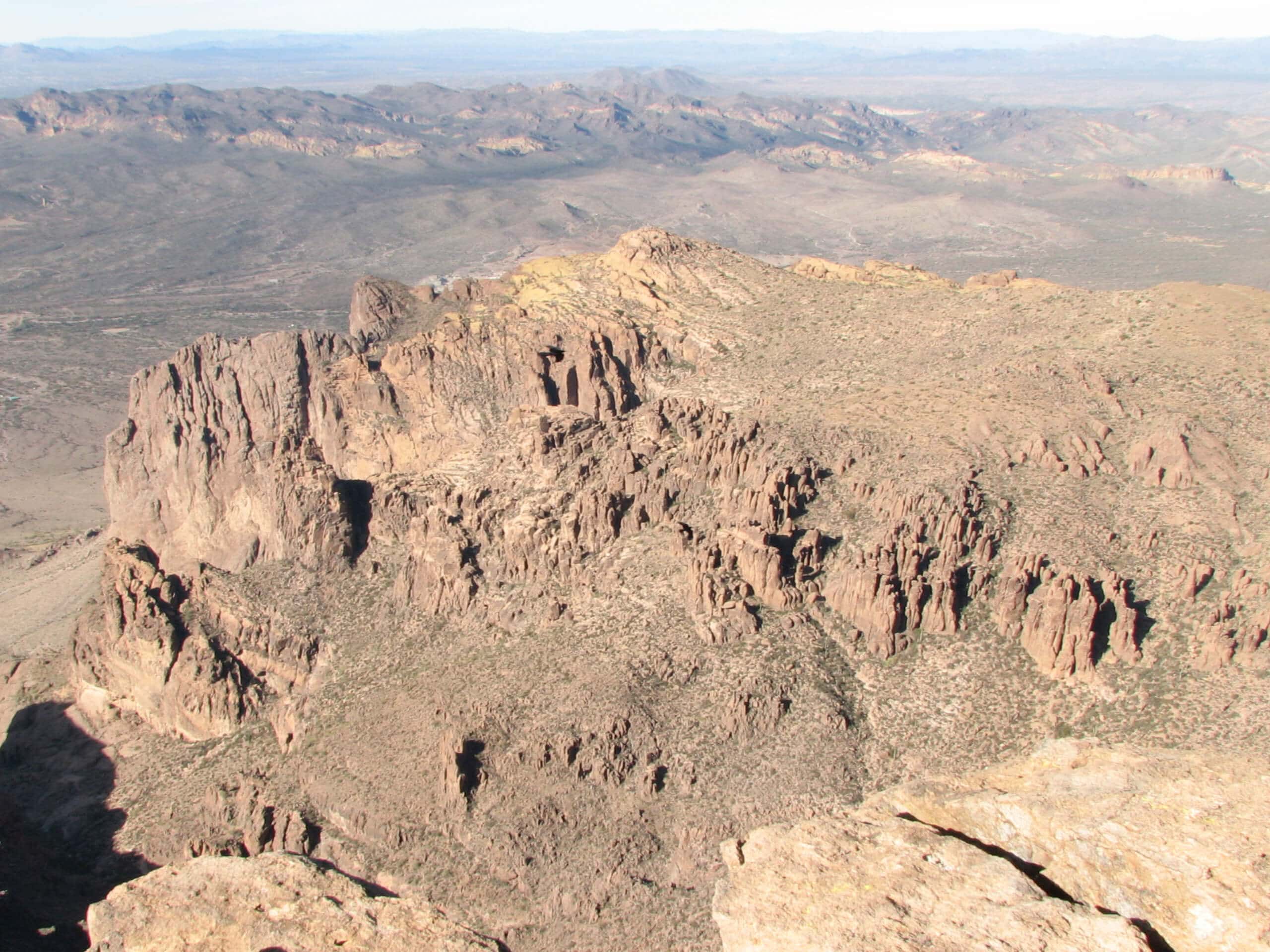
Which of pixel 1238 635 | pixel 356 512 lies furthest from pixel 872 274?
pixel 356 512

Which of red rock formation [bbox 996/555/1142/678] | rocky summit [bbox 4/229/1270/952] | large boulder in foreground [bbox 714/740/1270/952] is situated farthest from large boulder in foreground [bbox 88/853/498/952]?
red rock formation [bbox 996/555/1142/678]

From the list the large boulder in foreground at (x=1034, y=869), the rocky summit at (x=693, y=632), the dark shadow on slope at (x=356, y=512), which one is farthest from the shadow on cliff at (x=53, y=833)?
the large boulder in foreground at (x=1034, y=869)

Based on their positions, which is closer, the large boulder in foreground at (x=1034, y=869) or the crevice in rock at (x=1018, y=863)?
the large boulder in foreground at (x=1034, y=869)

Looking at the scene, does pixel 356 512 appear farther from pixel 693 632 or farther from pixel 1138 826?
pixel 1138 826

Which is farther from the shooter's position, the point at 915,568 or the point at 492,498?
the point at 492,498

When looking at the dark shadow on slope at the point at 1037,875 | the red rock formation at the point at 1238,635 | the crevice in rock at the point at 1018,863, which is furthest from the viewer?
the red rock formation at the point at 1238,635

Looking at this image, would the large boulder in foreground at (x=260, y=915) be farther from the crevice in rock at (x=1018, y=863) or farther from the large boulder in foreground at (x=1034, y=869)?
the crevice in rock at (x=1018, y=863)

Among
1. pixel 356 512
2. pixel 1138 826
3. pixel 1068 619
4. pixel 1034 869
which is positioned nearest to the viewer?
pixel 1034 869

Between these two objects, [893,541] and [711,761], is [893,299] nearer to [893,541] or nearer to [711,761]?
[893,541]
